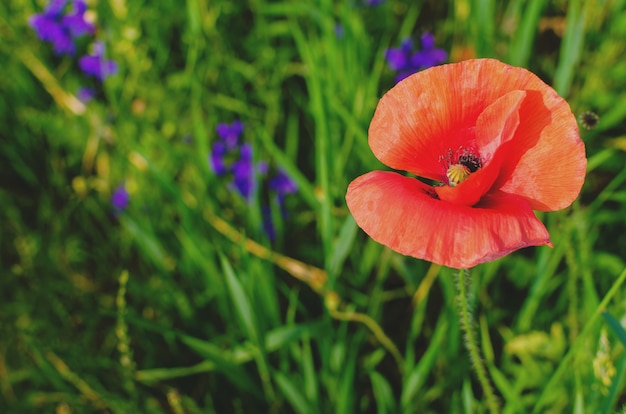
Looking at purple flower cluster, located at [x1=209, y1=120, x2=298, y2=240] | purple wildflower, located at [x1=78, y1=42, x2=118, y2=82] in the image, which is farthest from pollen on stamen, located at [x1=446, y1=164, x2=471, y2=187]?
purple wildflower, located at [x1=78, y1=42, x2=118, y2=82]

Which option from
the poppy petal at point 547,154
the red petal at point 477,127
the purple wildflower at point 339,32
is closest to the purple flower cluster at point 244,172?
the purple wildflower at point 339,32

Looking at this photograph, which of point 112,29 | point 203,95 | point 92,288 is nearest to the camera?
point 92,288

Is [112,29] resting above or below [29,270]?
above

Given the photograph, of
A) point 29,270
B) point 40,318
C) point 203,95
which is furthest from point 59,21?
point 40,318

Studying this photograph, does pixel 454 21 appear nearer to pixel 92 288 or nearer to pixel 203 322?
pixel 203 322

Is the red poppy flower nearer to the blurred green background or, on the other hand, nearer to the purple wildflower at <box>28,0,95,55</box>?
the blurred green background

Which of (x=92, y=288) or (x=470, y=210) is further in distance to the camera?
(x=92, y=288)

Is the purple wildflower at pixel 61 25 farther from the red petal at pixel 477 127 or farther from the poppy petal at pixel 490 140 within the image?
the poppy petal at pixel 490 140
